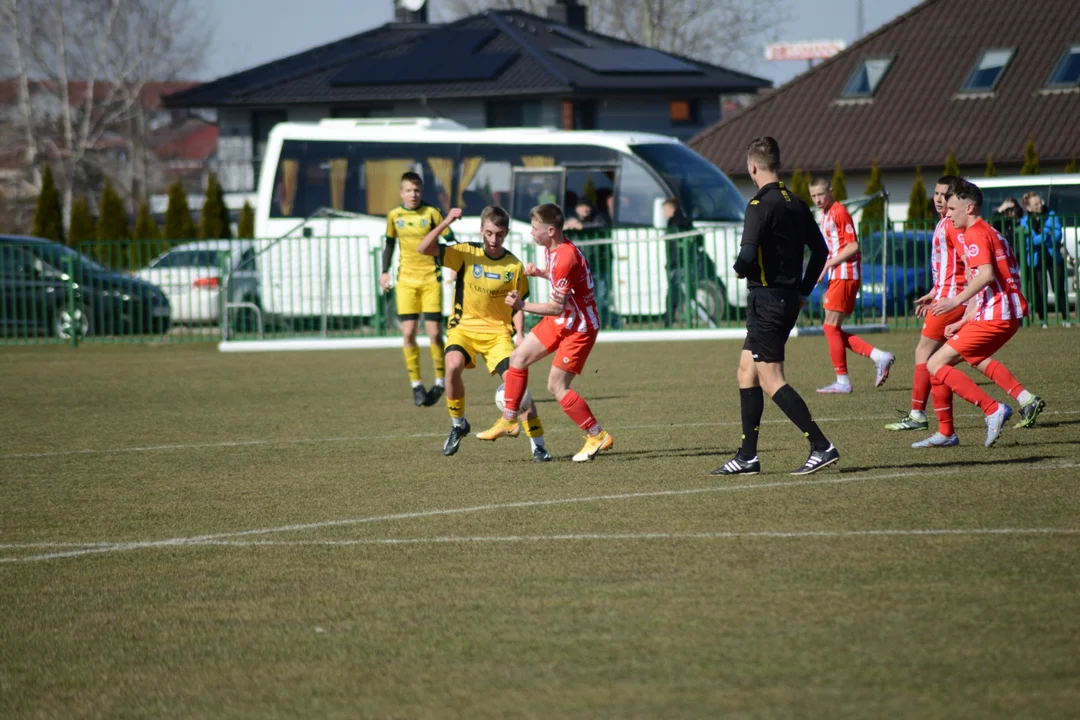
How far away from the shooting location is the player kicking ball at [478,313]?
10992mm

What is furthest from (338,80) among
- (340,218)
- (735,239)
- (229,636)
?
(229,636)

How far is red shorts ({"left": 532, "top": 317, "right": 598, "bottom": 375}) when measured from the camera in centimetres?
1028

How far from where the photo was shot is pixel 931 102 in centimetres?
4478

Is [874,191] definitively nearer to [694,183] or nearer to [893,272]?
[694,183]

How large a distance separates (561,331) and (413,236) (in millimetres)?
5054

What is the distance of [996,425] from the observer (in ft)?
33.0

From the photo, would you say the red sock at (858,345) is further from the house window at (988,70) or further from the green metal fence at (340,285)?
the house window at (988,70)

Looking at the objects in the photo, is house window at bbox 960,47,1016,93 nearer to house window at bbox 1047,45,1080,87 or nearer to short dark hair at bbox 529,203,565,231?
house window at bbox 1047,45,1080,87

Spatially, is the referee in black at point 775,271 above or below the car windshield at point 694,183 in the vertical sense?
below

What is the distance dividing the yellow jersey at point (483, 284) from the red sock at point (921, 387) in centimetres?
266

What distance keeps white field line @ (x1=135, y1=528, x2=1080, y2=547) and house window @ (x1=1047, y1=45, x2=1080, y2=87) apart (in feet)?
124

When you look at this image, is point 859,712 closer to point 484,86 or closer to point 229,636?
point 229,636

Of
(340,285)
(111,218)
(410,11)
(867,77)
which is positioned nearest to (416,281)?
(340,285)

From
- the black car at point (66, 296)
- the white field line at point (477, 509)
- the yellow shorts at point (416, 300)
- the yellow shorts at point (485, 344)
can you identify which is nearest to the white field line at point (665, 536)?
the white field line at point (477, 509)
